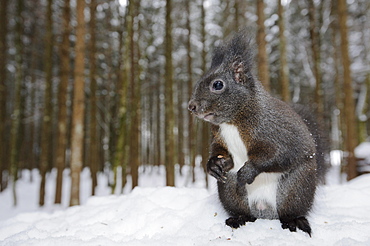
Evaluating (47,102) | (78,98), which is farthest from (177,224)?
(47,102)

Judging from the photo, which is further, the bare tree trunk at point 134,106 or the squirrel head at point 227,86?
the bare tree trunk at point 134,106

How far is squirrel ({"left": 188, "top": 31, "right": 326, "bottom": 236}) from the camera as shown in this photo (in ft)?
7.03

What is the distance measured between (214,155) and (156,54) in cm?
1348

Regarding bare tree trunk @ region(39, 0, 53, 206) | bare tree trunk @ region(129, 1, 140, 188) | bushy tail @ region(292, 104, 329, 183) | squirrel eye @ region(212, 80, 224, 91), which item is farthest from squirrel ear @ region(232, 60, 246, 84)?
bare tree trunk @ region(39, 0, 53, 206)

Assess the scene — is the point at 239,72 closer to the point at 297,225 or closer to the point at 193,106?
the point at 193,106

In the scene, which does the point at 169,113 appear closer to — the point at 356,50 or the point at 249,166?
the point at 249,166

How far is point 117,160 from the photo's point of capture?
680 centimetres

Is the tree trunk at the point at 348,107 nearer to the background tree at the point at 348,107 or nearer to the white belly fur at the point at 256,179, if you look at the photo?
the background tree at the point at 348,107

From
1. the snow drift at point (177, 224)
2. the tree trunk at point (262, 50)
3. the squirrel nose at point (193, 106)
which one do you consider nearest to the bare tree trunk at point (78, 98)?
the snow drift at point (177, 224)

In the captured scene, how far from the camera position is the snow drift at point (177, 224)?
216 cm

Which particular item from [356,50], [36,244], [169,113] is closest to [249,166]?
[36,244]

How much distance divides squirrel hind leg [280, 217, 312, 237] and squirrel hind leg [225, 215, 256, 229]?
28 centimetres

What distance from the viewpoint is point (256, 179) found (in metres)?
2.31

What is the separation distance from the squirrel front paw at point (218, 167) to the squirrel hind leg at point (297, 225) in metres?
0.63
